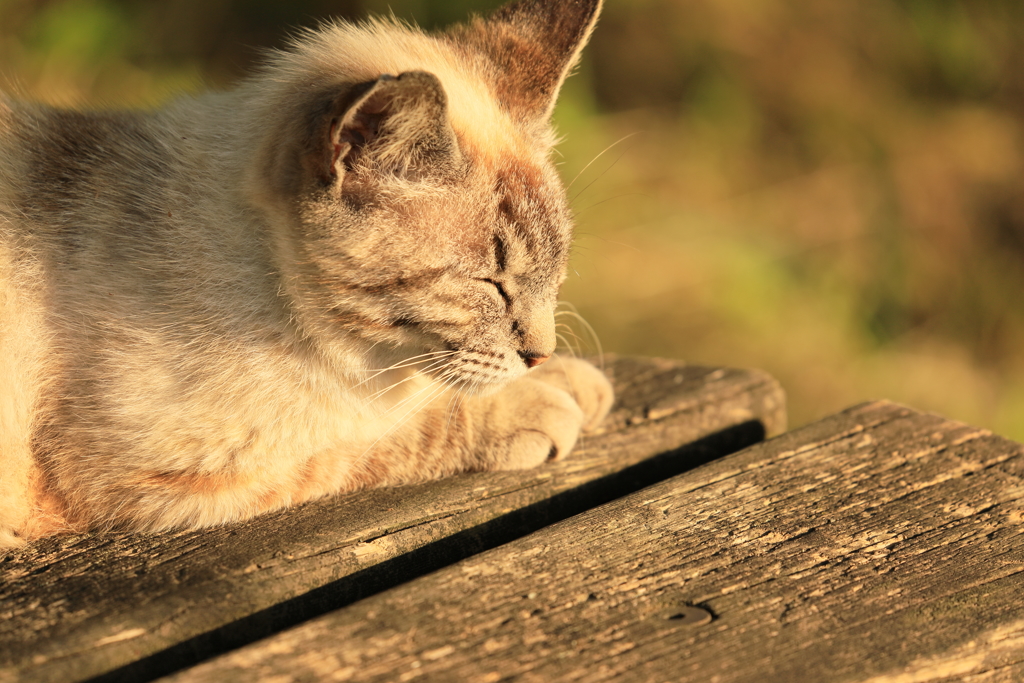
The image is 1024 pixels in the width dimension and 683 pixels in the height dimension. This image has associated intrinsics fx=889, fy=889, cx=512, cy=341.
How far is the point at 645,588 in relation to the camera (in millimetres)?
1674

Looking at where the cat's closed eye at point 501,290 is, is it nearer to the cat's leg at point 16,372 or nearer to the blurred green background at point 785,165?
the cat's leg at point 16,372

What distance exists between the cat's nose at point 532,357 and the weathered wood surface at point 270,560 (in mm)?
281

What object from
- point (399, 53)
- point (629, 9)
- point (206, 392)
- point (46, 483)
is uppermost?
point (629, 9)

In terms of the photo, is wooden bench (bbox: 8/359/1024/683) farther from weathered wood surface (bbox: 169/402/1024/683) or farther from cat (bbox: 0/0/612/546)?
cat (bbox: 0/0/612/546)

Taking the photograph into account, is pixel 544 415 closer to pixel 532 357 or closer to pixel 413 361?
pixel 532 357

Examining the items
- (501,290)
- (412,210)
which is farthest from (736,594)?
(412,210)

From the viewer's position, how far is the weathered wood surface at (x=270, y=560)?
1.51 m

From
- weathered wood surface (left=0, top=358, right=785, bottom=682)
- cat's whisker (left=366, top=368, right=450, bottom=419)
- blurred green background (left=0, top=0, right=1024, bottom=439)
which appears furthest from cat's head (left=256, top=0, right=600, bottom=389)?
blurred green background (left=0, top=0, right=1024, bottom=439)

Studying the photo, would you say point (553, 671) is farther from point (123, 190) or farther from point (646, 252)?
point (646, 252)

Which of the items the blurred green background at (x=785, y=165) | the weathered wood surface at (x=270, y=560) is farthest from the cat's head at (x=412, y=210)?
the blurred green background at (x=785, y=165)

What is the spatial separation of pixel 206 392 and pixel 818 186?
181 inches

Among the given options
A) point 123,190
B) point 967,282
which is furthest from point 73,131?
point 967,282

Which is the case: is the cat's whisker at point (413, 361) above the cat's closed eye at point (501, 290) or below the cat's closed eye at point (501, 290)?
below

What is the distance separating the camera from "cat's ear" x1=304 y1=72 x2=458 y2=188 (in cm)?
170
